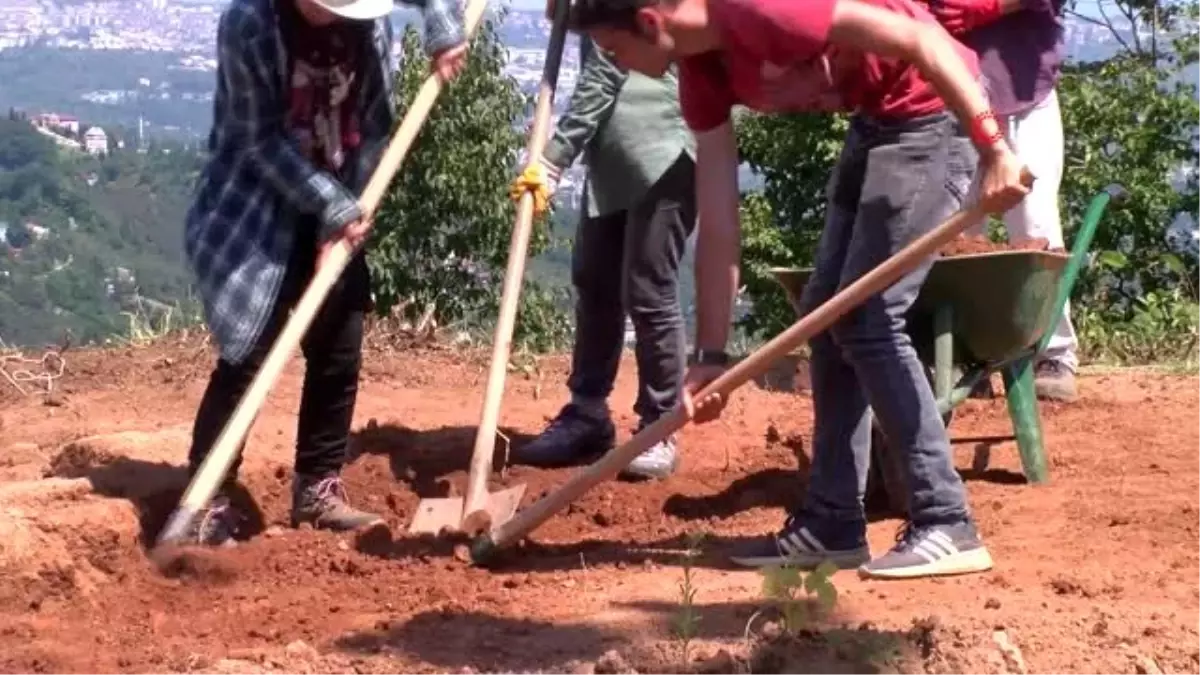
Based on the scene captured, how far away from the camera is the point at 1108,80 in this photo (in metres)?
13.6

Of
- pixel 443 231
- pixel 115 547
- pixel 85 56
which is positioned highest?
pixel 115 547

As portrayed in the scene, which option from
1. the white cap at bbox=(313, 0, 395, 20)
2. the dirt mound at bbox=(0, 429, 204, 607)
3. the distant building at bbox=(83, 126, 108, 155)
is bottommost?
the distant building at bbox=(83, 126, 108, 155)

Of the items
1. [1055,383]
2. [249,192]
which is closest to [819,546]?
[249,192]

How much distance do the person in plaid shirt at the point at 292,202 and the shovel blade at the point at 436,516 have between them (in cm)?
15

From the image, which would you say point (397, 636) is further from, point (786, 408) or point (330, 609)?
point (786, 408)

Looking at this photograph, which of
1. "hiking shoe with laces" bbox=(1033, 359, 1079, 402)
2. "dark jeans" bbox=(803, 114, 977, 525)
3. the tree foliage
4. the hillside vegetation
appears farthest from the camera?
the hillside vegetation

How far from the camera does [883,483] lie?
5.17 metres

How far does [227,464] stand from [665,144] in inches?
66.8

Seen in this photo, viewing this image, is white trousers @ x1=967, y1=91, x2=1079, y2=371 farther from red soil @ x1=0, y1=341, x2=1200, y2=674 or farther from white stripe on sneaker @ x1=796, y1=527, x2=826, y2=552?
white stripe on sneaker @ x1=796, y1=527, x2=826, y2=552

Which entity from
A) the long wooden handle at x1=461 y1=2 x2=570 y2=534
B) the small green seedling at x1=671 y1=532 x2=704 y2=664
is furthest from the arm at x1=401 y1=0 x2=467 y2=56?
the small green seedling at x1=671 y1=532 x2=704 y2=664

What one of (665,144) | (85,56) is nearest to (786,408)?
(665,144)

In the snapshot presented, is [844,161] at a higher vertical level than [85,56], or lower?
higher

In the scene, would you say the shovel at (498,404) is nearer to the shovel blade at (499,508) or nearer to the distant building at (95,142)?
the shovel blade at (499,508)

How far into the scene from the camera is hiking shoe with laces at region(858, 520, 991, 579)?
168 inches
